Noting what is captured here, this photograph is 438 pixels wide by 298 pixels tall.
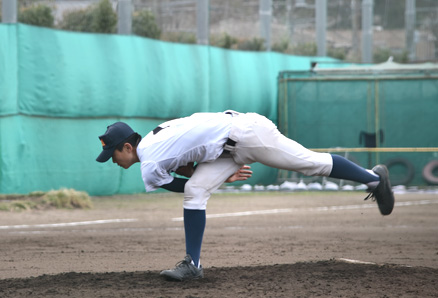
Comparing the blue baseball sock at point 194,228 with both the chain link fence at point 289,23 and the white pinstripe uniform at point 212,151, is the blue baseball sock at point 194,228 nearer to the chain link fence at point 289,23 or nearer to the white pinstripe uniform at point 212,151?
the white pinstripe uniform at point 212,151

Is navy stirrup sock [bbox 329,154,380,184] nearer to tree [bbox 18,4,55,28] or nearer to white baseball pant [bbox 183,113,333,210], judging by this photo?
white baseball pant [bbox 183,113,333,210]

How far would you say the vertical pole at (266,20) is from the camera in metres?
24.5

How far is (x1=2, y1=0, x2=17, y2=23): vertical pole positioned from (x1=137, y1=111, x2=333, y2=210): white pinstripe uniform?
30.7 ft

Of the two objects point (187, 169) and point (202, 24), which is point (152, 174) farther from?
point (202, 24)

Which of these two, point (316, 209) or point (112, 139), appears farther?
point (316, 209)

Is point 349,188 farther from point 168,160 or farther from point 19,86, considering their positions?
point 168,160

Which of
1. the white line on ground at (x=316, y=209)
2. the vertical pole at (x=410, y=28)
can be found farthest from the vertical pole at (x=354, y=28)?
the white line on ground at (x=316, y=209)

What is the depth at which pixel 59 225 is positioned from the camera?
37.2 feet

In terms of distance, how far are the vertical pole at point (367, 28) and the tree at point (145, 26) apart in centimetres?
1379

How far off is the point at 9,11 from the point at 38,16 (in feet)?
4.81

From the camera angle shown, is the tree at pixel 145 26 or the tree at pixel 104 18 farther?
the tree at pixel 145 26

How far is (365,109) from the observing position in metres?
20.0

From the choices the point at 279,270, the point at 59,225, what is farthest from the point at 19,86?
the point at 279,270

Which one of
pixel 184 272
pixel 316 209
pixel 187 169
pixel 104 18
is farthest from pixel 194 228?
pixel 104 18
